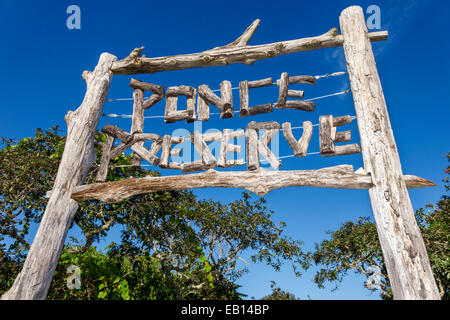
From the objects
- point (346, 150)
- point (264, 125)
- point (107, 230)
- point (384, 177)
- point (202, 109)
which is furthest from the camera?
point (107, 230)

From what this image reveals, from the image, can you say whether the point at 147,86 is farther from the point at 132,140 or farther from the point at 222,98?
the point at 222,98

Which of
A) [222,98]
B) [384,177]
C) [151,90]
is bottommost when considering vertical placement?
[384,177]

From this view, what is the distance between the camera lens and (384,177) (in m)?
4.29

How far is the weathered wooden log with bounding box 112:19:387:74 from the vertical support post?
0.32 meters

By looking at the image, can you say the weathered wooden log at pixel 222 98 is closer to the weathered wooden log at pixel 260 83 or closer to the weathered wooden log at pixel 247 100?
the weathered wooden log at pixel 247 100

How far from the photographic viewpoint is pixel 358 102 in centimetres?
482

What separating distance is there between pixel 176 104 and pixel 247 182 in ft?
6.95

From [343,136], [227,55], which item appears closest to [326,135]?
[343,136]

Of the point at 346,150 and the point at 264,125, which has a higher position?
the point at 264,125

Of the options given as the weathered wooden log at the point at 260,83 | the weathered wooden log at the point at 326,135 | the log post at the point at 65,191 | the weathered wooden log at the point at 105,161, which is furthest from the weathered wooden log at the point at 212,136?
the log post at the point at 65,191

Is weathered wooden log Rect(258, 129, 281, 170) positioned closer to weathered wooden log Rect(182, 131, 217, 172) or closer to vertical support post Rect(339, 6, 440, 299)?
weathered wooden log Rect(182, 131, 217, 172)

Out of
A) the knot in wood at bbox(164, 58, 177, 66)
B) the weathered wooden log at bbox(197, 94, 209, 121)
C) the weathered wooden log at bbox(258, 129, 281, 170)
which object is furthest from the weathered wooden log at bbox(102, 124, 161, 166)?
the weathered wooden log at bbox(258, 129, 281, 170)
